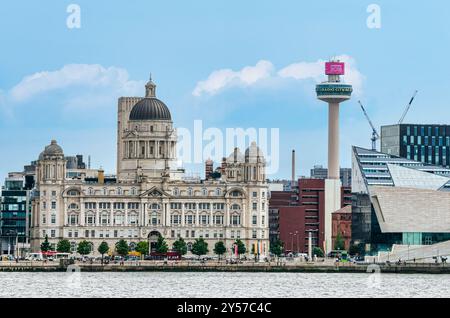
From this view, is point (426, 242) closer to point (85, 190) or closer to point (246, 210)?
point (246, 210)

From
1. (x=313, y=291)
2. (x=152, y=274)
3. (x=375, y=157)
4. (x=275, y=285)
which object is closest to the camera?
(x=313, y=291)

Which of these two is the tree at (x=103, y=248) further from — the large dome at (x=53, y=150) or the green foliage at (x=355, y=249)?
the green foliage at (x=355, y=249)

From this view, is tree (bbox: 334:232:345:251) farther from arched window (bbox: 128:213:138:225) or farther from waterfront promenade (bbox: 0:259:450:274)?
waterfront promenade (bbox: 0:259:450:274)

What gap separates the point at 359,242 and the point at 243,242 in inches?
516

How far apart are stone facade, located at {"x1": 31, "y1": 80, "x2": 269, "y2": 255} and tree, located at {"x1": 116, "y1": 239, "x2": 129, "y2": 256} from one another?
4.94m

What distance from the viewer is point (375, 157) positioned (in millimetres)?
178250

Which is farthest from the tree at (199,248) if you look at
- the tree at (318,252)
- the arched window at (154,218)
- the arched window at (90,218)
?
the tree at (318,252)

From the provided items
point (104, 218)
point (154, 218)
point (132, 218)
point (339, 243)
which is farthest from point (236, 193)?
point (339, 243)

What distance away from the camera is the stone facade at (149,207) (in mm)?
175375

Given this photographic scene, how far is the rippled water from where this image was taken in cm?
8512

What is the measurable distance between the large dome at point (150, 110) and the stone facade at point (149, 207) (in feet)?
22.2

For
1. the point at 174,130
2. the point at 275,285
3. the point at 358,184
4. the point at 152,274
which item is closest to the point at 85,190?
the point at 174,130

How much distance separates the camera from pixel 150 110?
18462cm

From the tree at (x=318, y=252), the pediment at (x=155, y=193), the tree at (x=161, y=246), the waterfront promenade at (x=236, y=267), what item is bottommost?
the waterfront promenade at (x=236, y=267)
